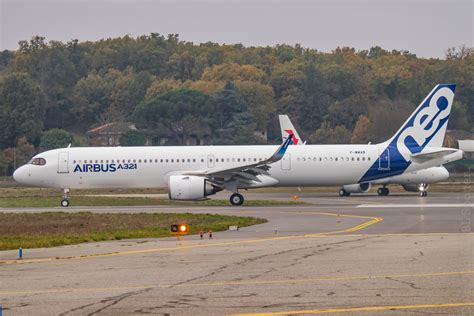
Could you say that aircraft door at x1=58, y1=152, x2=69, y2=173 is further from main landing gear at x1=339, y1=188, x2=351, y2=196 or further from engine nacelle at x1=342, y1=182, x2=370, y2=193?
main landing gear at x1=339, y1=188, x2=351, y2=196

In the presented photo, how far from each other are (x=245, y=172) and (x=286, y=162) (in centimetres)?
333

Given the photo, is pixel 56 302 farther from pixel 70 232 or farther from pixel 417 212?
pixel 417 212

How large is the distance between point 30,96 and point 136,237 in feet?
239

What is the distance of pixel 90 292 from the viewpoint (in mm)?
16156

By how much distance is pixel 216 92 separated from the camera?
4011 inches

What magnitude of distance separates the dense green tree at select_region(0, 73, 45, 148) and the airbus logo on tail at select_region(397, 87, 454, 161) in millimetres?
51899

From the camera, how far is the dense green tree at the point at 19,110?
92.5 metres

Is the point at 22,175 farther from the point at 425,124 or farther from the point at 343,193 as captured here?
the point at 425,124

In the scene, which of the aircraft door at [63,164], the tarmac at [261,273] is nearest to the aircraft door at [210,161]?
the aircraft door at [63,164]

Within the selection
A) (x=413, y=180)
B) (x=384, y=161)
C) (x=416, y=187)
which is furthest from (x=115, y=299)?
(x=416, y=187)

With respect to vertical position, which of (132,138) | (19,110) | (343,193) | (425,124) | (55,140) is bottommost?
(343,193)

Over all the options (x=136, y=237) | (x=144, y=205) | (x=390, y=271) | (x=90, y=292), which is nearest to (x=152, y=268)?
(x=90, y=292)

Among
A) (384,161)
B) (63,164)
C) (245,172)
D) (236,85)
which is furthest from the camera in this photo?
(236,85)

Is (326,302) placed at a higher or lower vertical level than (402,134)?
lower
